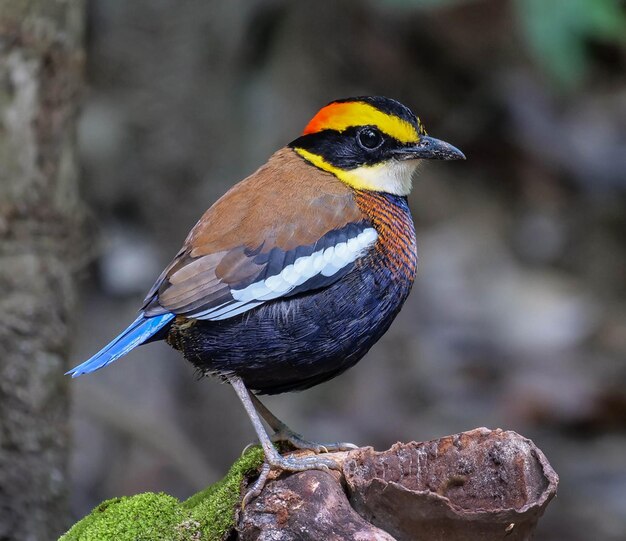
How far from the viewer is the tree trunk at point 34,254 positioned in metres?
4.92

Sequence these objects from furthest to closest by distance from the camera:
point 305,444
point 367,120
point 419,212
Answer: point 419,212 → point 367,120 → point 305,444

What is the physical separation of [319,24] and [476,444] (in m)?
6.64

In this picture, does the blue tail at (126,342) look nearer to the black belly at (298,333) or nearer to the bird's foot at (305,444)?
the black belly at (298,333)

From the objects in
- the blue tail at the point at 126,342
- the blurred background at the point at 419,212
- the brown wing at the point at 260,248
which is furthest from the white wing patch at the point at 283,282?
the blurred background at the point at 419,212

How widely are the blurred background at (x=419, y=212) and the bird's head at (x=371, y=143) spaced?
1713 millimetres

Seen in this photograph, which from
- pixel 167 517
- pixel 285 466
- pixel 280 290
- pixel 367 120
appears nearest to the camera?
pixel 285 466

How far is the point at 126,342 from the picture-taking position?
3822 millimetres

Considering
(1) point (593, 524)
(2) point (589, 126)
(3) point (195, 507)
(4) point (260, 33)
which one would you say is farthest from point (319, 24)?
(3) point (195, 507)

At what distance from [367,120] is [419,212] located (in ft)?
21.2

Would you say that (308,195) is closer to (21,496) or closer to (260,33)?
(21,496)

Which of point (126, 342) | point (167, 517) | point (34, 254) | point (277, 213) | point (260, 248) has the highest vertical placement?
point (34, 254)

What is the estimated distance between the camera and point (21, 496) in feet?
16.3

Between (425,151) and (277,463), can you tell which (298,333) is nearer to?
(277,463)

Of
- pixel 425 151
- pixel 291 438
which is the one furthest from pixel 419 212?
pixel 291 438
